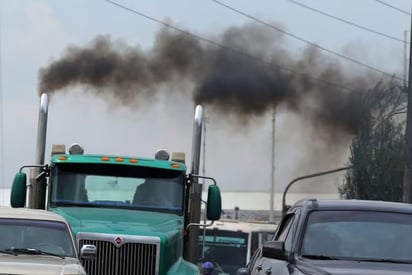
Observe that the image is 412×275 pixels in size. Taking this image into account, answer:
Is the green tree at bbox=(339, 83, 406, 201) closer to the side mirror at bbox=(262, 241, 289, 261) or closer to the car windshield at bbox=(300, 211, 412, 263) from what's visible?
the car windshield at bbox=(300, 211, 412, 263)

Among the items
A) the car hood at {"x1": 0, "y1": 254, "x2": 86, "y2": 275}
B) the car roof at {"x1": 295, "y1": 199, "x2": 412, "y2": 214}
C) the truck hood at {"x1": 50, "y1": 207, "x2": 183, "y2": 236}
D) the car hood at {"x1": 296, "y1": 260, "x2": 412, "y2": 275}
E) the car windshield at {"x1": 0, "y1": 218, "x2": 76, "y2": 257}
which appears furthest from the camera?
the truck hood at {"x1": 50, "y1": 207, "x2": 183, "y2": 236}

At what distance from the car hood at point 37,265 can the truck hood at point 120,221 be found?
2284 mm

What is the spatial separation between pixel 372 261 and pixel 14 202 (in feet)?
21.0

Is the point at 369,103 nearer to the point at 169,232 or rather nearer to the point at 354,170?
the point at 354,170

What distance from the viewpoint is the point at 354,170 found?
126ft

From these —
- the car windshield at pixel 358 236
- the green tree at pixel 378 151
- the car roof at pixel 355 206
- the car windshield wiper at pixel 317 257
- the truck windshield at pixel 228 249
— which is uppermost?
the green tree at pixel 378 151

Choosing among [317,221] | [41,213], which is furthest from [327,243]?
[41,213]

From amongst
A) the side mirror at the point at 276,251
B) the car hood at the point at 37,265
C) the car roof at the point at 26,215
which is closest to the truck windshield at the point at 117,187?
the car roof at the point at 26,215

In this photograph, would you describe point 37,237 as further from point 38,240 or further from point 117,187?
point 117,187

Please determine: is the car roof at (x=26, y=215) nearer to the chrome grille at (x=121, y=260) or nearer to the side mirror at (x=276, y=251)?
Result: the chrome grille at (x=121, y=260)

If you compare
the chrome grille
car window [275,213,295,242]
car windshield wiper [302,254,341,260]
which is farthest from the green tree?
car windshield wiper [302,254,341,260]

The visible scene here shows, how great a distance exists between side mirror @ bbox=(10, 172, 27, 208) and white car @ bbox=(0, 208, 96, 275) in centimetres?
241

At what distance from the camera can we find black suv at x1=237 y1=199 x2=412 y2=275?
30.7 feet

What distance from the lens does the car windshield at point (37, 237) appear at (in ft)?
36.0
